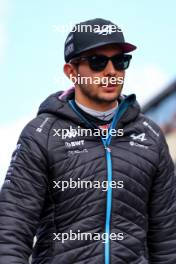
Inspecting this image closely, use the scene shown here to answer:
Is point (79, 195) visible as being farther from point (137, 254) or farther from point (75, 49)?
point (75, 49)

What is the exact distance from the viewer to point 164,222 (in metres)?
5.69

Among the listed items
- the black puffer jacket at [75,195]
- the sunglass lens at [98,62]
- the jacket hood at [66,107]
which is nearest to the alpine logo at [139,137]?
the black puffer jacket at [75,195]

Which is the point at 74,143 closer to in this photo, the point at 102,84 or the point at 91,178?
the point at 91,178

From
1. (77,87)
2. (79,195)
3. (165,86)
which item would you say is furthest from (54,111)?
(165,86)

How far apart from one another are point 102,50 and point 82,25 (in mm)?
A: 290

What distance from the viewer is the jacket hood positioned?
553 cm

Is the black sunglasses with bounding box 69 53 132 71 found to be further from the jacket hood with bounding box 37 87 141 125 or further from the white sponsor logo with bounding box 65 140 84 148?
the white sponsor logo with bounding box 65 140 84 148

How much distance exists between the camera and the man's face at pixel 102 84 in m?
5.39

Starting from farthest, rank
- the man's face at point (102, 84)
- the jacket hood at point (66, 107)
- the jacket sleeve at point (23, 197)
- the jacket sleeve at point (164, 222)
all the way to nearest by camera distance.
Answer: the jacket sleeve at point (164, 222) < the jacket hood at point (66, 107) < the man's face at point (102, 84) < the jacket sleeve at point (23, 197)

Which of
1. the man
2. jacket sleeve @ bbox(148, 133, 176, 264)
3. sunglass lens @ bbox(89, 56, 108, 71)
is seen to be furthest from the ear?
jacket sleeve @ bbox(148, 133, 176, 264)

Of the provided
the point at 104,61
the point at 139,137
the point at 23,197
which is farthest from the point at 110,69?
the point at 23,197

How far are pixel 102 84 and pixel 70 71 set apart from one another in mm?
391

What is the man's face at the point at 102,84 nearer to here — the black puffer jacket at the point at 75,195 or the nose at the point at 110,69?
the nose at the point at 110,69

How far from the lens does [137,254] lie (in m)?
5.30
